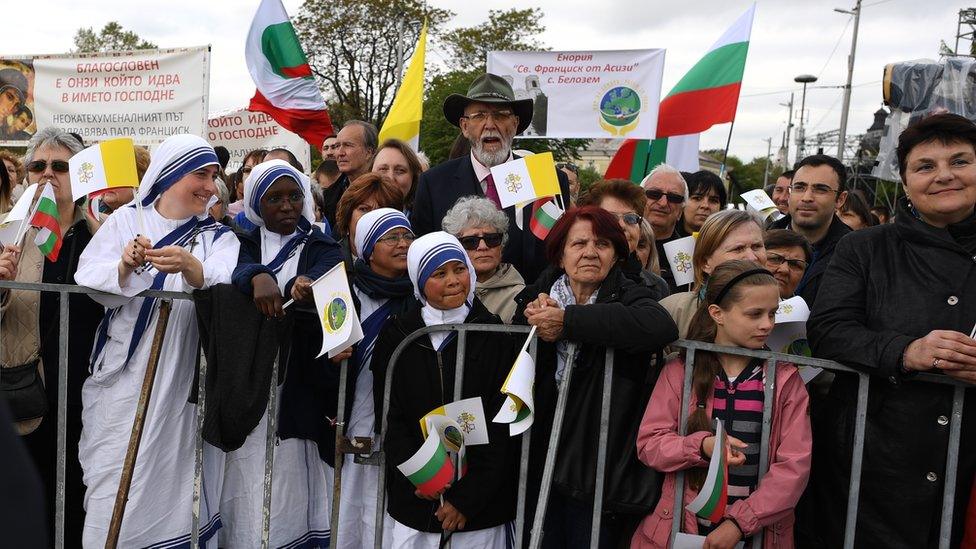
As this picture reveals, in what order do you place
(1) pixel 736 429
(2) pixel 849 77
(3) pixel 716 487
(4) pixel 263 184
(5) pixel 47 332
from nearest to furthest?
(3) pixel 716 487 < (1) pixel 736 429 < (4) pixel 263 184 < (5) pixel 47 332 < (2) pixel 849 77

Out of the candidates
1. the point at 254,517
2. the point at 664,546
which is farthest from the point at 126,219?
the point at 664,546

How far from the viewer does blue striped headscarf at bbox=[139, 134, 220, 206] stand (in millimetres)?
3256

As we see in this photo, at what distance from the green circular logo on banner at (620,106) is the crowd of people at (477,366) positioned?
4.29 metres

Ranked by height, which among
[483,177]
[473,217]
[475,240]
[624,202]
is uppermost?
[483,177]

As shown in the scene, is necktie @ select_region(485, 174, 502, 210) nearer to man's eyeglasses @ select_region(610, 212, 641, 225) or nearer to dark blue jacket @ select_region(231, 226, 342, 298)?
man's eyeglasses @ select_region(610, 212, 641, 225)

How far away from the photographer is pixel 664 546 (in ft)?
9.30

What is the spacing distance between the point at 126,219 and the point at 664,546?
2414 mm

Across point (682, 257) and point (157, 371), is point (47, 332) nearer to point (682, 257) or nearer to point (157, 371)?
point (157, 371)

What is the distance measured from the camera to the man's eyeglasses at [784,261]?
4.00 meters

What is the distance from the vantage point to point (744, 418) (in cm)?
282

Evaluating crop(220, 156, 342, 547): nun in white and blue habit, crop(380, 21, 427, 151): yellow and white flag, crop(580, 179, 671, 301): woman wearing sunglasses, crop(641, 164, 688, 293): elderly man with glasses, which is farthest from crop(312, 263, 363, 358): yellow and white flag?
crop(380, 21, 427, 151): yellow and white flag

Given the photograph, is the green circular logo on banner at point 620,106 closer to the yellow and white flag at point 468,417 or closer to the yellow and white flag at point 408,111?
the yellow and white flag at point 408,111

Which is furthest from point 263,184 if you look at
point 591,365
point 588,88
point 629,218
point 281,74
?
point 588,88

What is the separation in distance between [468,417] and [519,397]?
337 mm
